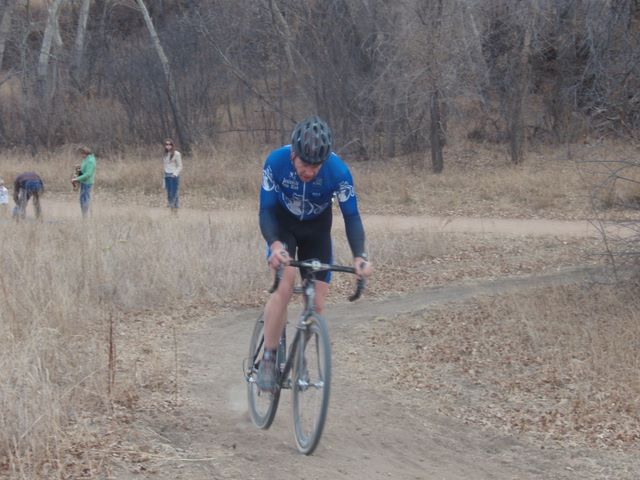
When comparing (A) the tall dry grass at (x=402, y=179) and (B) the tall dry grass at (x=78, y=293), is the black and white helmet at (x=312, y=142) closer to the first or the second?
(B) the tall dry grass at (x=78, y=293)

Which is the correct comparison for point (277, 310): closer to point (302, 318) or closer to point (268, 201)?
point (302, 318)

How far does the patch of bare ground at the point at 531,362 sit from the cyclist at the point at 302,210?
1760 mm

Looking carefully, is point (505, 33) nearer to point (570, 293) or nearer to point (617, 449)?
point (570, 293)

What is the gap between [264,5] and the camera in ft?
93.4

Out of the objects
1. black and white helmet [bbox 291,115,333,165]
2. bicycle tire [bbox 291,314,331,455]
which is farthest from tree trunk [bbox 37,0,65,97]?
bicycle tire [bbox 291,314,331,455]

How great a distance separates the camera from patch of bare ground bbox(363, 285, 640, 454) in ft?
21.9

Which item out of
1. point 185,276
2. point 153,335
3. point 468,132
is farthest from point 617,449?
point 468,132

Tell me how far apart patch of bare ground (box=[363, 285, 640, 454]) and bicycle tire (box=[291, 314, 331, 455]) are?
1.72 m

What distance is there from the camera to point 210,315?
9.76m

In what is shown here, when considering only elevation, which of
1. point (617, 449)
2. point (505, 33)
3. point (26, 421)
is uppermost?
point (505, 33)

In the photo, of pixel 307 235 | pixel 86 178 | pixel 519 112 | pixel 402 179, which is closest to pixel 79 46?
pixel 402 179

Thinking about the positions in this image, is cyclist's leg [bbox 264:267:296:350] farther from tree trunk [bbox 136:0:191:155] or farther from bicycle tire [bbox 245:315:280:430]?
tree trunk [bbox 136:0:191:155]

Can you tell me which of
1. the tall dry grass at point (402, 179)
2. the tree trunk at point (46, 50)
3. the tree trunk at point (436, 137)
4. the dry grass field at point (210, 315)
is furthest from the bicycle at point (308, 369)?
the tree trunk at point (46, 50)

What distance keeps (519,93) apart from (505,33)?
206 centimetres
